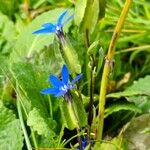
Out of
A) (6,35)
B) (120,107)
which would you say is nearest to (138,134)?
(120,107)

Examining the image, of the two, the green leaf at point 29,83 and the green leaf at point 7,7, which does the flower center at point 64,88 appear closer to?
the green leaf at point 29,83

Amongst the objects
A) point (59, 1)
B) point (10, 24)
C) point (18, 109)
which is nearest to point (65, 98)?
point (18, 109)

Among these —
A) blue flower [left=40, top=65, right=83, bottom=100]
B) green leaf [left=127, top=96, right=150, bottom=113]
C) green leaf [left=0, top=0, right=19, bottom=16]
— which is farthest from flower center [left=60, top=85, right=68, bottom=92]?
green leaf [left=0, top=0, right=19, bottom=16]

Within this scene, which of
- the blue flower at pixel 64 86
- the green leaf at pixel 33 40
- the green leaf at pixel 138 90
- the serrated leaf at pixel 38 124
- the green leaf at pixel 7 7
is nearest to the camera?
the blue flower at pixel 64 86

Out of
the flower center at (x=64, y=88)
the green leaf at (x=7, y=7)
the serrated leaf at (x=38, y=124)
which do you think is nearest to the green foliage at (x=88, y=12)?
the flower center at (x=64, y=88)

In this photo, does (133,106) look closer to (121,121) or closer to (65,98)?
(121,121)

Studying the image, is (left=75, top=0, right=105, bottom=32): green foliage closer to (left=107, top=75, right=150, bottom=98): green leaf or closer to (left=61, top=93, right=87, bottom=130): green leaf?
(left=61, top=93, right=87, bottom=130): green leaf

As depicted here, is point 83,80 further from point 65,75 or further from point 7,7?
point 7,7
